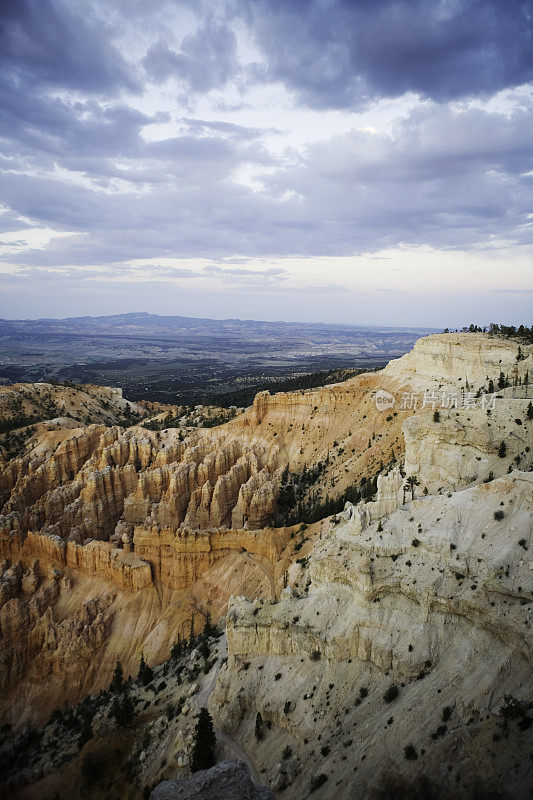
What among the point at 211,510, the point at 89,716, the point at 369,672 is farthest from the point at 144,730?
the point at 211,510

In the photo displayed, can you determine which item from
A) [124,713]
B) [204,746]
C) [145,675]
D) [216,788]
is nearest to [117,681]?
[145,675]

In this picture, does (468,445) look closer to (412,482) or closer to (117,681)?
(412,482)

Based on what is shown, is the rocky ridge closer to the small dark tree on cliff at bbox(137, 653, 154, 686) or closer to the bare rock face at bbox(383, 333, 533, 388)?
the bare rock face at bbox(383, 333, 533, 388)

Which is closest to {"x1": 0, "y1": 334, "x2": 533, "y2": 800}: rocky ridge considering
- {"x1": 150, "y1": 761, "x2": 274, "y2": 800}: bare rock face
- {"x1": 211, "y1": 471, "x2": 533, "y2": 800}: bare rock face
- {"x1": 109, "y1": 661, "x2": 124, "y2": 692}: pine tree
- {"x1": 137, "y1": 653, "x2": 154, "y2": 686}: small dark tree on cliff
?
{"x1": 211, "y1": 471, "x2": 533, "y2": 800}: bare rock face

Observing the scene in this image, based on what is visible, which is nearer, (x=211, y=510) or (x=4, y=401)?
(x=211, y=510)

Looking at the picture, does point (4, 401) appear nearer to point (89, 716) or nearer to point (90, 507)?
point (90, 507)

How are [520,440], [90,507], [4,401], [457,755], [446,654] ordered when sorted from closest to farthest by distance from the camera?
[457,755] < [446,654] < [520,440] < [90,507] < [4,401]

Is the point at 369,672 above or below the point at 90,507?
above
